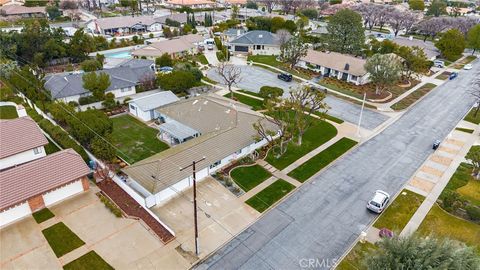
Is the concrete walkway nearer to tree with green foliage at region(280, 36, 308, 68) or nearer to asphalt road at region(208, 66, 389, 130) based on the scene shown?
asphalt road at region(208, 66, 389, 130)

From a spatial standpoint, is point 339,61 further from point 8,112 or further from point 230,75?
point 8,112

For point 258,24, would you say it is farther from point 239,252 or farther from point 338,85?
point 239,252

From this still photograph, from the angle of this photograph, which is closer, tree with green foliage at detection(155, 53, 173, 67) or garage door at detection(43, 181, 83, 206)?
garage door at detection(43, 181, 83, 206)

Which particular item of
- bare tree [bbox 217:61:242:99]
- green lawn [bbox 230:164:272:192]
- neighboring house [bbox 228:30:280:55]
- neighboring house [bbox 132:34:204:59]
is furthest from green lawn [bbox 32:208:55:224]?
neighboring house [bbox 228:30:280:55]

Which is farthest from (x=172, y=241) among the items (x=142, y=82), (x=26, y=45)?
(x=26, y=45)

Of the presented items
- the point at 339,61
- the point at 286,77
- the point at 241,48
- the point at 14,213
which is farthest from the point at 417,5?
the point at 14,213
